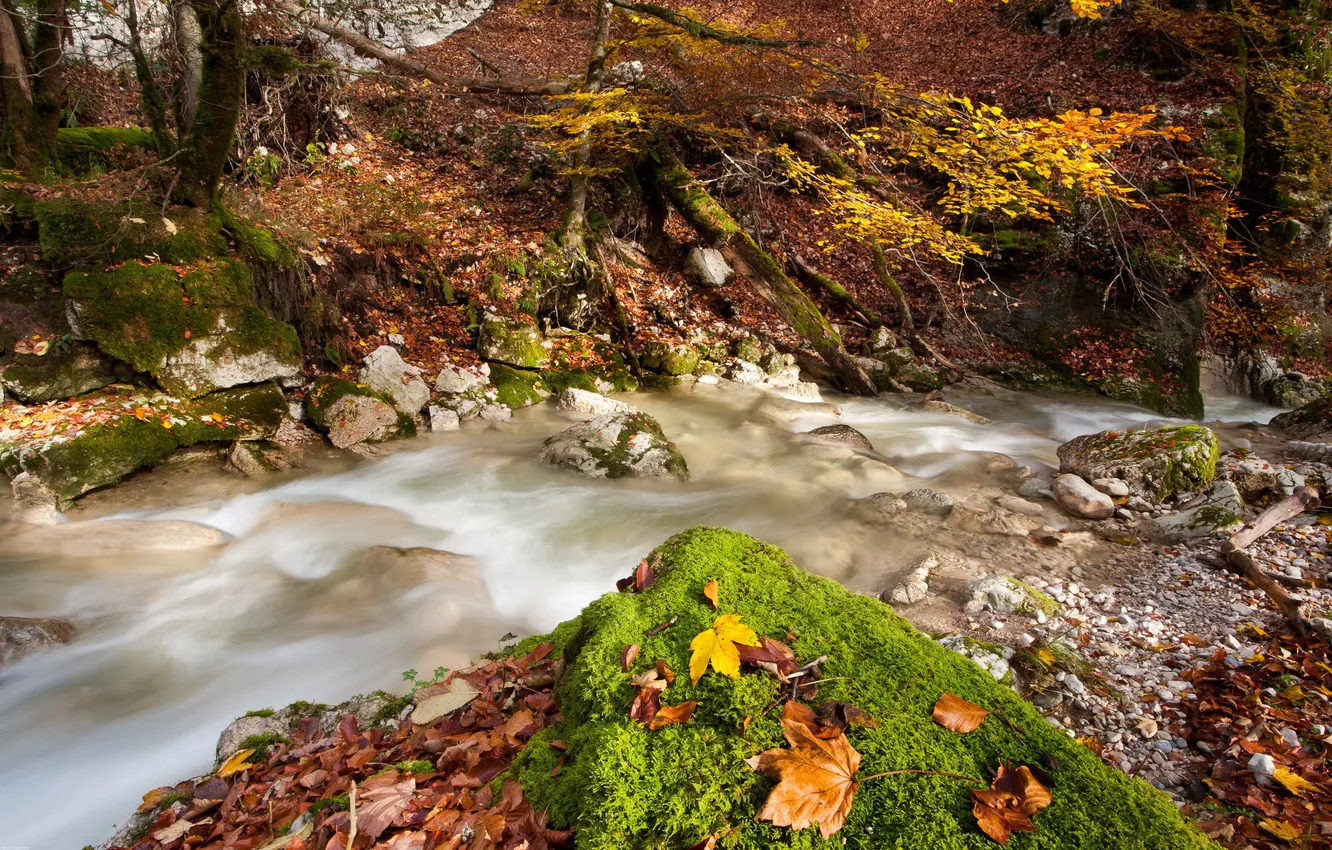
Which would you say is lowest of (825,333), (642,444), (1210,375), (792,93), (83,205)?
(1210,375)

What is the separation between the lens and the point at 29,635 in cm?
395

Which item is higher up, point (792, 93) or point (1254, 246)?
point (792, 93)

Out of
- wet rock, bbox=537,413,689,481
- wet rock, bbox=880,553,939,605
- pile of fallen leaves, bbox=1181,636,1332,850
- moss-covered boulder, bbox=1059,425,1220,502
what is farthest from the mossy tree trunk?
moss-covered boulder, bbox=1059,425,1220,502

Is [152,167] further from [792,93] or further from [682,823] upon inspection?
[792,93]

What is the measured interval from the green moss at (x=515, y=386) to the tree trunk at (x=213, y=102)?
379cm

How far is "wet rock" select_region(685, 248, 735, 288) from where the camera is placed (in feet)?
38.6

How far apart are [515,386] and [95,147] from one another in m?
5.91

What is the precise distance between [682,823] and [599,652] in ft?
1.92

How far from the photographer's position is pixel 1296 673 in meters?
2.92

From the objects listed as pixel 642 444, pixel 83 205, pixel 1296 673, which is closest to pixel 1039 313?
pixel 642 444

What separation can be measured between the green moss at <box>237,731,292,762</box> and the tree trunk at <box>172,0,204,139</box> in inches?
260

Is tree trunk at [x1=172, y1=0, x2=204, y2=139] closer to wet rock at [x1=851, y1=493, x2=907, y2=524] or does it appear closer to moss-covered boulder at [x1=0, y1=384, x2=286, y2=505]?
moss-covered boulder at [x1=0, y1=384, x2=286, y2=505]

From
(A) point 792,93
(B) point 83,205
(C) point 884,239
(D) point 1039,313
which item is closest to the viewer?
(B) point 83,205

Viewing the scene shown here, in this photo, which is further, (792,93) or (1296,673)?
(792,93)
